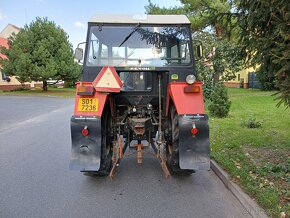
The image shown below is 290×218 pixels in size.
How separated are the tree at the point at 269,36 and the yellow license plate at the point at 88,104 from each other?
259cm

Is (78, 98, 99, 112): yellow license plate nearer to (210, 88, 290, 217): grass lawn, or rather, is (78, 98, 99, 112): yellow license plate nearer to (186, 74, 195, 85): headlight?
(186, 74, 195, 85): headlight

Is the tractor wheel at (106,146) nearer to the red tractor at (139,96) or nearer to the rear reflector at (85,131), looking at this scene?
the red tractor at (139,96)

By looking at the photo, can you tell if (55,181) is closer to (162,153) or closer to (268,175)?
(162,153)

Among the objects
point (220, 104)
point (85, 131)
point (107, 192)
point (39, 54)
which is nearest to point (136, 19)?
point (85, 131)

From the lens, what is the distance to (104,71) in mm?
4723

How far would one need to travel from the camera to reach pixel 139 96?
218 inches

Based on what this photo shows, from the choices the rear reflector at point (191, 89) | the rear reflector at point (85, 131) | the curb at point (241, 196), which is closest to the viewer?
the curb at point (241, 196)

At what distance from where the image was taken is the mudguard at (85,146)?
452 cm

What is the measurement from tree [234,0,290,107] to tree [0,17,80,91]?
1018 inches

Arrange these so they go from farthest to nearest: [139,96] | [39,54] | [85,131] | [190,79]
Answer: [39,54] < [139,96] < [190,79] < [85,131]

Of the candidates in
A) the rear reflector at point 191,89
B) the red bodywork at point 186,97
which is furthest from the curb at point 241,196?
the rear reflector at point 191,89

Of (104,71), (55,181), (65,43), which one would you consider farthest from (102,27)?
(65,43)

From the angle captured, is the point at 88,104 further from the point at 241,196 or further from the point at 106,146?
the point at 241,196

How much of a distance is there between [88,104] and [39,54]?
26.3m
